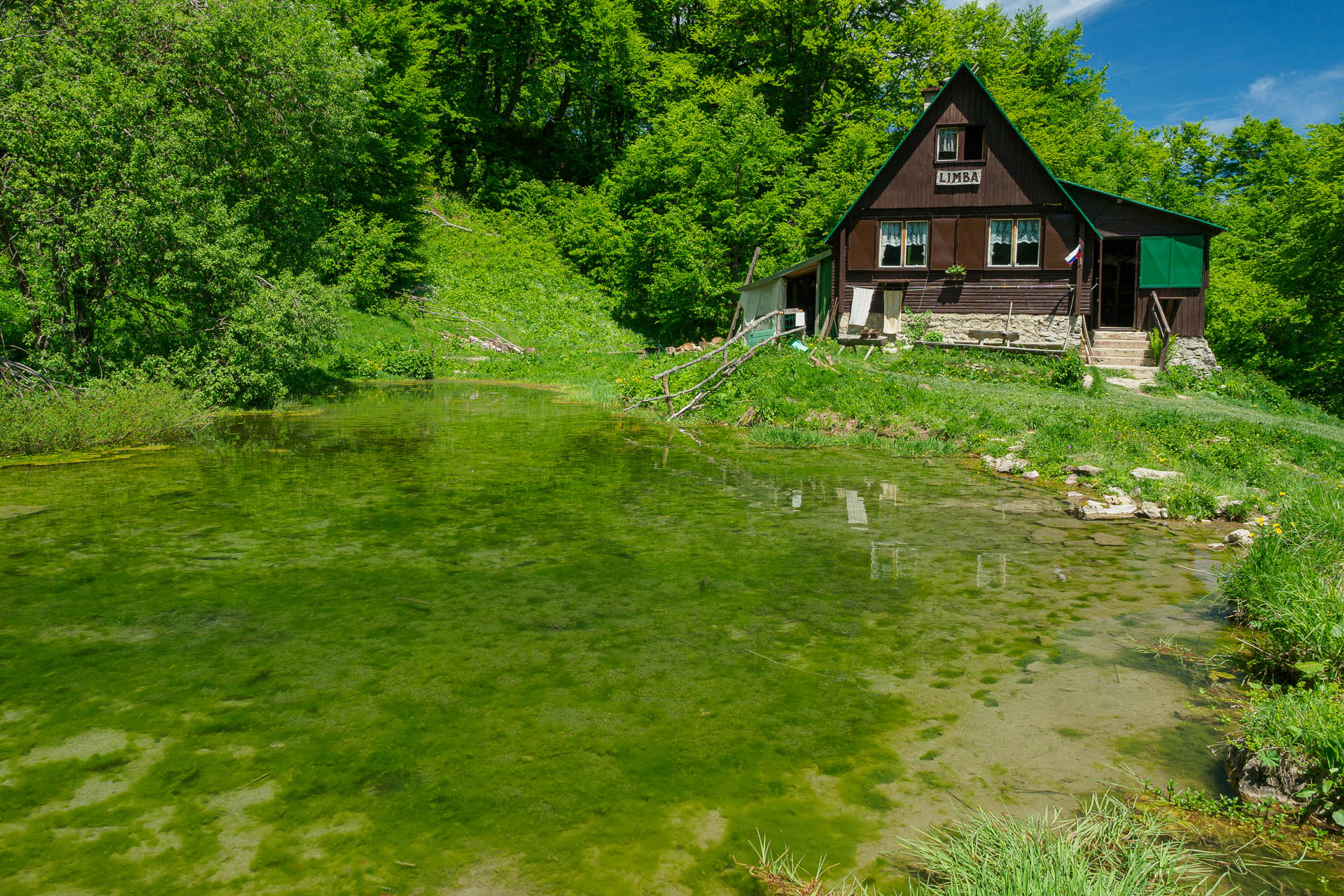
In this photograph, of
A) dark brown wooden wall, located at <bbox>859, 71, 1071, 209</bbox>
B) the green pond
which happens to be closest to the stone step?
dark brown wooden wall, located at <bbox>859, 71, 1071, 209</bbox>

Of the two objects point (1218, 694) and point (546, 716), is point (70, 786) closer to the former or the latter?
point (546, 716)

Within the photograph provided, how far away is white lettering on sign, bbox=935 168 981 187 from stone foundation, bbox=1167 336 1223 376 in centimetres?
827

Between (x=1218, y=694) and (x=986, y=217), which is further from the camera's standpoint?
(x=986, y=217)

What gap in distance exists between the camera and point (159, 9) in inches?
648

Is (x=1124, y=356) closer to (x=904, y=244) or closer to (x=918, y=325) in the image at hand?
(x=918, y=325)

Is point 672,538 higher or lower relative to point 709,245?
lower

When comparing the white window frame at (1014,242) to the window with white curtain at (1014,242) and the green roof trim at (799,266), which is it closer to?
the window with white curtain at (1014,242)

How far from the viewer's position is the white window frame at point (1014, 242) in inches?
1024

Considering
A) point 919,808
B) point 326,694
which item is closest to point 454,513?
point 326,694

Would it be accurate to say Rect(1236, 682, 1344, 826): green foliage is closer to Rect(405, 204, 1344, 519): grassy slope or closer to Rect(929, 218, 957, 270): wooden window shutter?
Rect(405, 204, 1344, 519): grassy slope

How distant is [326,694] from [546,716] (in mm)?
1461

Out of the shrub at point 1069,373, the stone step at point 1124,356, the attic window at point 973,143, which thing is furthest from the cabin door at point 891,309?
the shrub at point 1069,373

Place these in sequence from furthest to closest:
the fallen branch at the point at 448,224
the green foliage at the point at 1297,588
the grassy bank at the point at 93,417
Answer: the fallen branch at the point at 448,224, the grassy bank at the point at 93,417, the green foliage at the point at 1297,588

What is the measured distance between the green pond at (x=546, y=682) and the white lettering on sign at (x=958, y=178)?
19.5 metres
